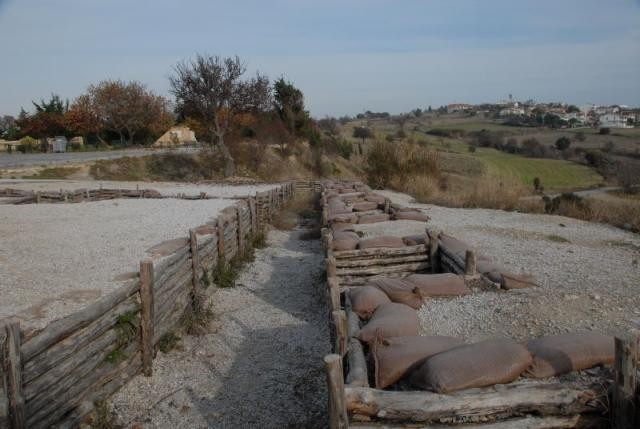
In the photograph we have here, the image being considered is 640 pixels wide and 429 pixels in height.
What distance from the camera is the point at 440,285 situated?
19.4 ft

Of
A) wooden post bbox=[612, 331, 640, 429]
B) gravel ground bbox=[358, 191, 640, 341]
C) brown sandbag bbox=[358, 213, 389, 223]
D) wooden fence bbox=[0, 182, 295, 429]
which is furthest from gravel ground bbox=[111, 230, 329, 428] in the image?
brown sandbag bbox=[358, 213, 389, 223]

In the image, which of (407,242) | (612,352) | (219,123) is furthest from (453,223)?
(219,123)

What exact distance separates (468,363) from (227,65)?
2632cm

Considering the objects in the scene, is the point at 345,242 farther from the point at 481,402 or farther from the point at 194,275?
the point at 481,402

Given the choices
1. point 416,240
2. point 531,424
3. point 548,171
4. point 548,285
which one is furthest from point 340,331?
point 548,171

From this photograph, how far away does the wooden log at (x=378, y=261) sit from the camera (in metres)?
7.29

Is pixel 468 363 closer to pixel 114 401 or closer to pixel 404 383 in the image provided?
pixel 404 383

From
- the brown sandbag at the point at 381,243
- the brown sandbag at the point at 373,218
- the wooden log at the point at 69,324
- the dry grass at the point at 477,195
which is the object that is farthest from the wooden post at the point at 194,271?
the dry grass at the point at 477,195

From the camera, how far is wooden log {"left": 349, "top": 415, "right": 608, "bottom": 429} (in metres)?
3.10

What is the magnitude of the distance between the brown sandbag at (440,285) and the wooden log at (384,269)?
→ 1.32 meters

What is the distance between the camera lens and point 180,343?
595cm

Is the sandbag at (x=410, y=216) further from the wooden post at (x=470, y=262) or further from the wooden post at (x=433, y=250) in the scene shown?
the wooden post at (x=470, y=262)

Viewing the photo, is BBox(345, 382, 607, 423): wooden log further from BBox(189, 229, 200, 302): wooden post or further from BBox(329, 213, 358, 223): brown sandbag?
BBox(329, 213, 358, 223): brown sandbag

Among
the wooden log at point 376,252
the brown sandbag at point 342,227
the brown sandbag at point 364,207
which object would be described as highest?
the wooden log at point 376,252
